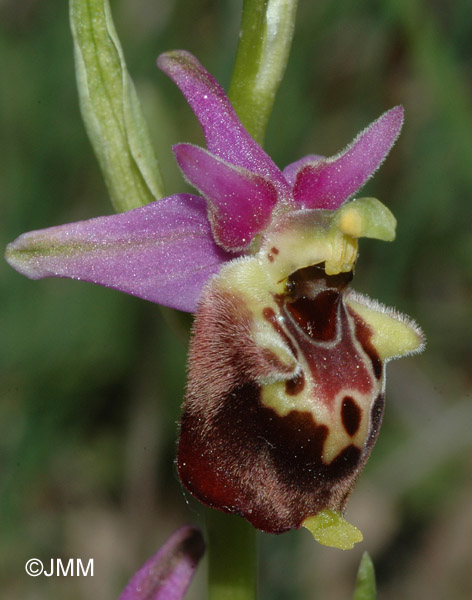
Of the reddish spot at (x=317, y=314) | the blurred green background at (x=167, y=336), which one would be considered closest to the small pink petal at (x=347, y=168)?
the reddish spot at (x=317, y=314)

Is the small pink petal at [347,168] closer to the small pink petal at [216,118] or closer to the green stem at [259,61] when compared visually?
the small pink petal at [216,118]

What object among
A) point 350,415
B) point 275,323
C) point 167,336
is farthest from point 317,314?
point 167,336

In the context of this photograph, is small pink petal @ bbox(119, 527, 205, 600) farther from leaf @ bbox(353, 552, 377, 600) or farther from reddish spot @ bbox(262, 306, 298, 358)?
reddish spot @ bbox(262, 306, 298, 358)

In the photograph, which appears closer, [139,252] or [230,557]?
[139,252]

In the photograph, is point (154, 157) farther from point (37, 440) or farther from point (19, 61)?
point (19, 61)

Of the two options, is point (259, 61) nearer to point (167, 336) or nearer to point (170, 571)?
point (170, 571)

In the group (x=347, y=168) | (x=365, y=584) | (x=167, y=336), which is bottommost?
(x=365, y=584)

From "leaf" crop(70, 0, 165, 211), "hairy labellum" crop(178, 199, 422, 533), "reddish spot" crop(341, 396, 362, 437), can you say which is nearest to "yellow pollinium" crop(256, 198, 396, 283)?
"hairy labellum" crop(178, 199, 422, 533)

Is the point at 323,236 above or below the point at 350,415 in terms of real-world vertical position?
above
